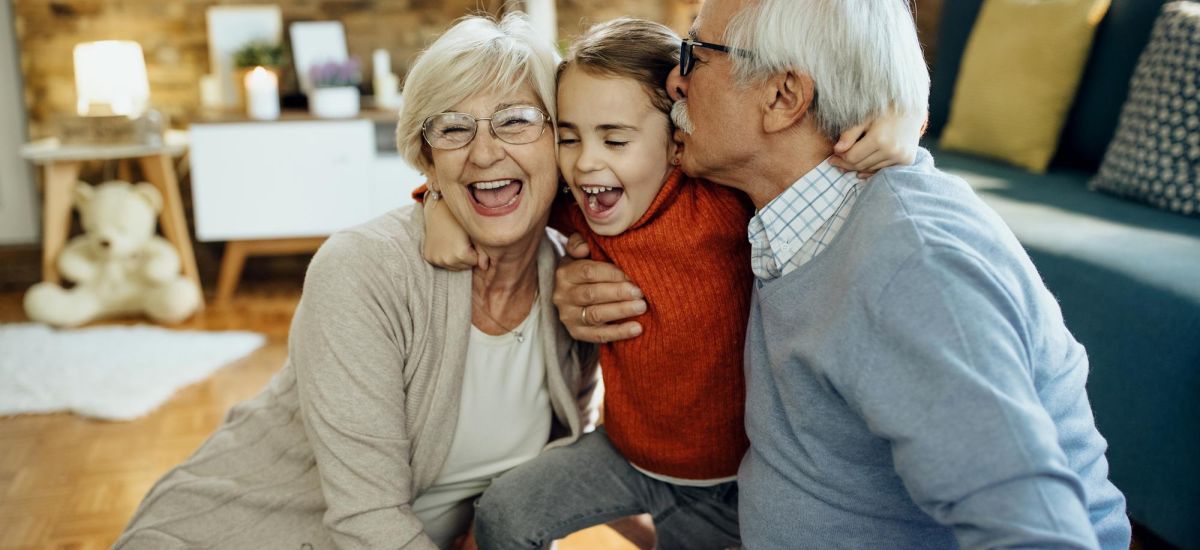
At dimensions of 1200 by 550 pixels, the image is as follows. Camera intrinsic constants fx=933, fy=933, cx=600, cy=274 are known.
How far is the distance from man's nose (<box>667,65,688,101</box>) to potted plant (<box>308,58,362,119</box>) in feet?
9.33

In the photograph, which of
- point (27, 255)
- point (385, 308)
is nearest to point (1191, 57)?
point (385, 308)

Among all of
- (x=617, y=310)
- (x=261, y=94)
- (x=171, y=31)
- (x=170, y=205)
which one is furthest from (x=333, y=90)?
(x=617, y=310)

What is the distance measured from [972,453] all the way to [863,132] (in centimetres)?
49

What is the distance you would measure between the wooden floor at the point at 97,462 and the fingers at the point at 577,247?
84 centimetres

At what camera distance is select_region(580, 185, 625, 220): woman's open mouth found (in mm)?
1570

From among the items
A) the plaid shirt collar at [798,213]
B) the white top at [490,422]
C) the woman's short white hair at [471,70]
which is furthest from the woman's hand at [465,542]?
the plaid shirt collar at [798,213]

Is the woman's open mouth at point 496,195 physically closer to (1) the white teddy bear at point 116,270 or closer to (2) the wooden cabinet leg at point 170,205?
(1) the white teddy bear at point 116,270

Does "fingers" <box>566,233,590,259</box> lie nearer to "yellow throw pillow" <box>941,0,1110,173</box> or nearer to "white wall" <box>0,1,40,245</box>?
"yellow throw pillow" <box>941,0,1110,173</box>

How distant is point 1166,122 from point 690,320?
4.91ft

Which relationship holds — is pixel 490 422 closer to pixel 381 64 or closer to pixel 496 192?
pixel 496 192

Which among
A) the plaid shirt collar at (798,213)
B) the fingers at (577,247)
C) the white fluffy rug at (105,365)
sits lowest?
the white fluffy rug at (105,365)

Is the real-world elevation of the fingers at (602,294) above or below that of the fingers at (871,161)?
below

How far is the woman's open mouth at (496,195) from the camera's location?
5.28 feet

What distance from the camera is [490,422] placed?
1.78m
